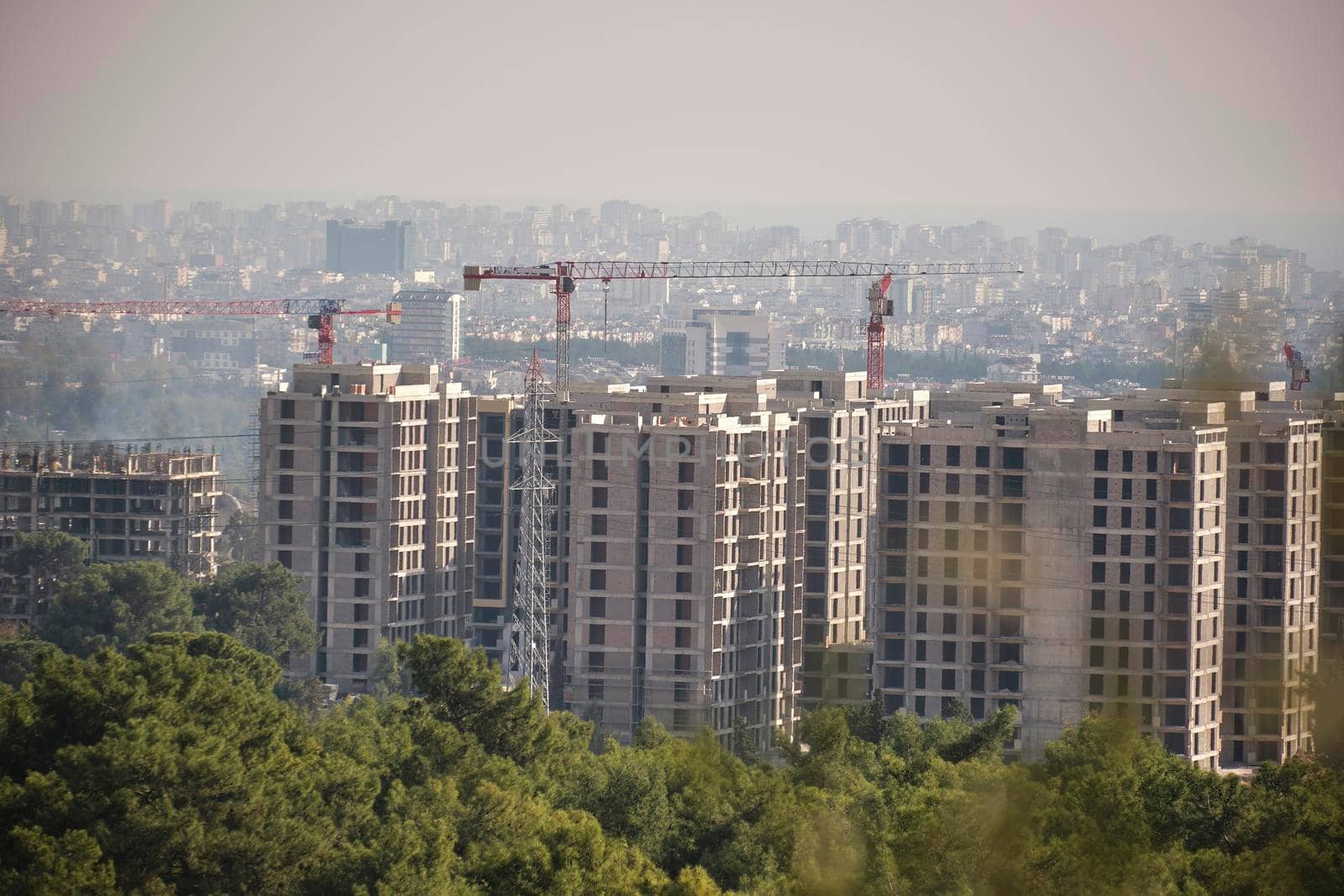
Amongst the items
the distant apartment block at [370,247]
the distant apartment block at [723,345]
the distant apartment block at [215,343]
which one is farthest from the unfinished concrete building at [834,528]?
the distant apartment block at [370,247]

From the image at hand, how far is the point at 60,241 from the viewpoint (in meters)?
75.6

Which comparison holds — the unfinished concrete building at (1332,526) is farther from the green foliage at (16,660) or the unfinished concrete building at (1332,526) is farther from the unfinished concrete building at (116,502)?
the unfinished concrete building at (116,502)

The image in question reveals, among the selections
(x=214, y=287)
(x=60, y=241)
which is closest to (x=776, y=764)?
(x=60, y=241)

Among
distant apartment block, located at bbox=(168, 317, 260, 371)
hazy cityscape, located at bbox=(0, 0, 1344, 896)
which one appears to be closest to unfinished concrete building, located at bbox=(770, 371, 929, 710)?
hazy cityscape, located at bbox=(0, 0, 1344, 896)

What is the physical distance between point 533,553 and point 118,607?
647cm

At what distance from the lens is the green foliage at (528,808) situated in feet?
57.2

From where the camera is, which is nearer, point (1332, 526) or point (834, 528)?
point (1332, 526)

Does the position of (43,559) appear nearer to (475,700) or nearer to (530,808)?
(475,700)

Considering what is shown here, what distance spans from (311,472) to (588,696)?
6.55 m

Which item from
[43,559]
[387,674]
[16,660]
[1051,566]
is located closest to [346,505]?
[387,674]

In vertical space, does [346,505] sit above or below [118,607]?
above

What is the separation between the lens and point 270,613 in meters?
35.8

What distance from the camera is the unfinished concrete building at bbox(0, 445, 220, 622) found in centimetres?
4406

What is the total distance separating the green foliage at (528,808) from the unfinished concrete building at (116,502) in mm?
21311
